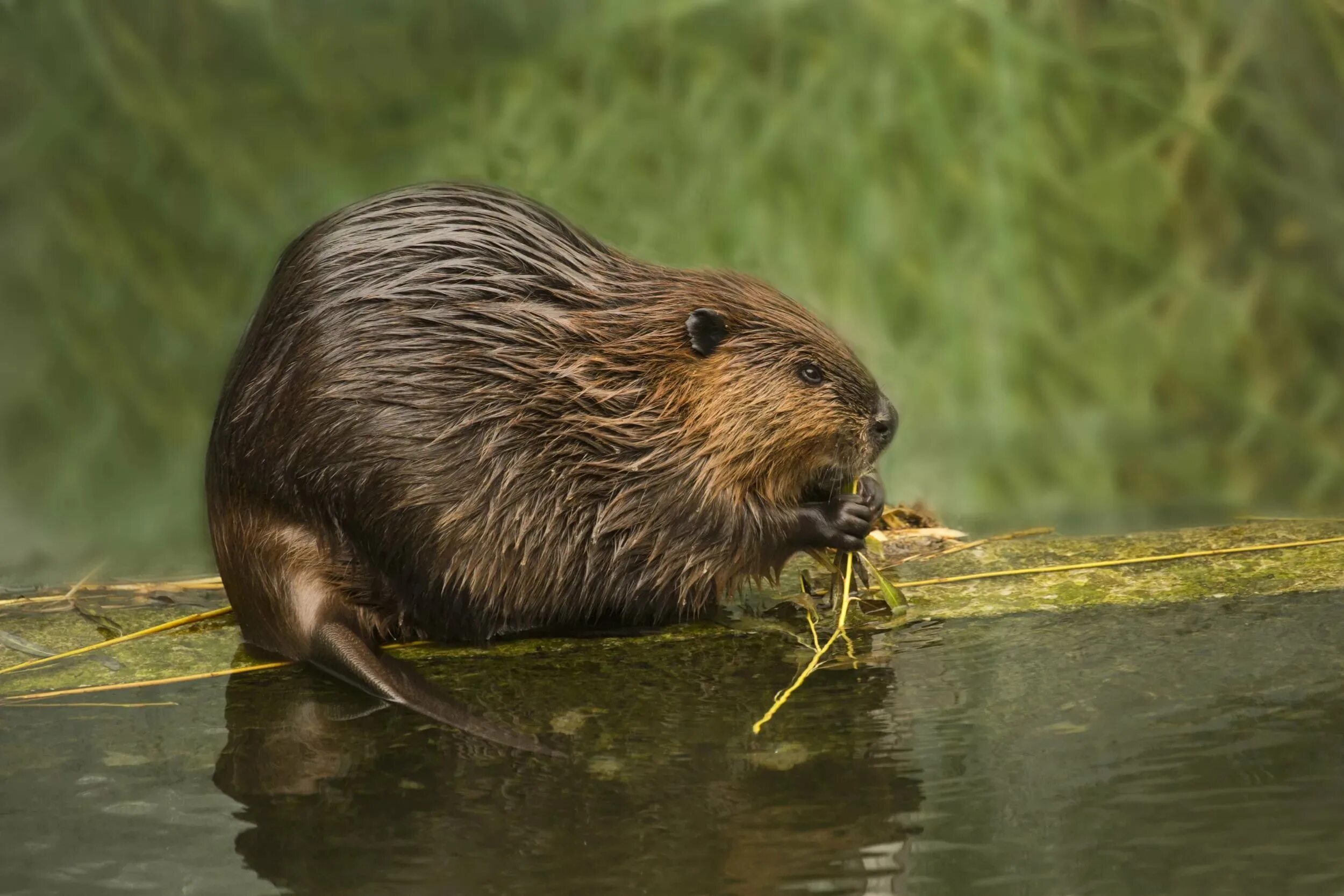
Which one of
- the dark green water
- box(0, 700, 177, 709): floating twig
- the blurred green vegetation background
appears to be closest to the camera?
the dark green water

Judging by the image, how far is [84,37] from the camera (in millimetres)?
3451

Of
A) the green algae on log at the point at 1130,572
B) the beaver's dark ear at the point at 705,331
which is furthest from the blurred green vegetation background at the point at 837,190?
the beaver's dark ear at the point at 705,331

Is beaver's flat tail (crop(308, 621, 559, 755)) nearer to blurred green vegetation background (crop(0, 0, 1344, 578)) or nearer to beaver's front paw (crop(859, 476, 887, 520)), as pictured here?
beaver's front paw (crop(859, 476, 887, 520))

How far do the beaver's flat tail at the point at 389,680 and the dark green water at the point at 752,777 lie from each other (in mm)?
33

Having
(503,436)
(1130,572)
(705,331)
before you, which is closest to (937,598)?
(1130,572)

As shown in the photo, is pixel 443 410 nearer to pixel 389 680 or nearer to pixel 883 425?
pixel 389 680

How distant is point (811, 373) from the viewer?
247 cm

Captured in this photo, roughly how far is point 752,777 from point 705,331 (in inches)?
37.5

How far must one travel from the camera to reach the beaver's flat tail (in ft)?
6.23

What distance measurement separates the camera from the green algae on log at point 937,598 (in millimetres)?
2332

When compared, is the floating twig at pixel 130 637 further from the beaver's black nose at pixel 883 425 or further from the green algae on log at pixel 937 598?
the beaver's black nose at pixel 883 425

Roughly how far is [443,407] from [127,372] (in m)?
1.49

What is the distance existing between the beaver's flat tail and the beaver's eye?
0.79 meters

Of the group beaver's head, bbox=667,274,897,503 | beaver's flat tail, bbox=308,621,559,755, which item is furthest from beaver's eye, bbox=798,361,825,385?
beaver's flat tail, bbox=308,621,559,755
